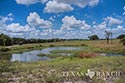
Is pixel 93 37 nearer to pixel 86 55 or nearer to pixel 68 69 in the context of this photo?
pixel 86 55

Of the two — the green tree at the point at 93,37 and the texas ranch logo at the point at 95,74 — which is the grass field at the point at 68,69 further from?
the green tree at the point at 93,37

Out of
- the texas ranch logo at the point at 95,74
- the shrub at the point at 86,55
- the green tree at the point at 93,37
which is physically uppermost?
the green tree at the point at 93,37

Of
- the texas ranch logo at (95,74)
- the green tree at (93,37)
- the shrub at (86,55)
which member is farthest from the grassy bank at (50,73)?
the green tree at (93,37)

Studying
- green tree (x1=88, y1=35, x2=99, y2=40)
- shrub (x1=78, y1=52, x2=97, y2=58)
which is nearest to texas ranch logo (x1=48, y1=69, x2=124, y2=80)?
green tree (x1=88, y1=35, x2=99, y2=40)

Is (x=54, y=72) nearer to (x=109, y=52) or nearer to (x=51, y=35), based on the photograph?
(x=51, y=35)

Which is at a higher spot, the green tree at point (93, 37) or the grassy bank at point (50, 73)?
the green tree at point (93, 37)

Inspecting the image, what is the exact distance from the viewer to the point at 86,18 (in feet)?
25.7

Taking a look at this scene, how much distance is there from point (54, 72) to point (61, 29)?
1652 mm

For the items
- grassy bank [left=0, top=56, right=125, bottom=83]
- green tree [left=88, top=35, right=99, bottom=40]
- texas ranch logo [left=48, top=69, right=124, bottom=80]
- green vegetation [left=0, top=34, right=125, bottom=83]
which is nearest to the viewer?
grassy bank [left=0, top=56, right=125, bottom=83]

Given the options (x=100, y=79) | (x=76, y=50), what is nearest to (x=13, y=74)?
(x=100, y=79)

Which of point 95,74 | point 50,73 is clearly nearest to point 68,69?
point 50,73

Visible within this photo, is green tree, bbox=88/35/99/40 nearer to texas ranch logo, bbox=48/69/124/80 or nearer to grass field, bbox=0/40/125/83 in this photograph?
grass field, bbox=0/40/125/83

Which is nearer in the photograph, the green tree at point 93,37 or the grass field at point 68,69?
the grass field at point 68,69

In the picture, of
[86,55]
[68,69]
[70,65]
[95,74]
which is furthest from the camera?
[86,55]
